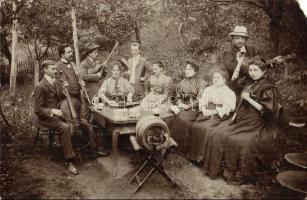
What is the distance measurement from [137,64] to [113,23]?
606 mm

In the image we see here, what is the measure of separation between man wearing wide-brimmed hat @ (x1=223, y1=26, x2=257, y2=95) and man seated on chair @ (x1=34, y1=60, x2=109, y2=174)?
2196mm

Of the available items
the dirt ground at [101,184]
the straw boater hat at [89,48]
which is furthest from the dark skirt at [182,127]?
the straw boater hat at [89,48]

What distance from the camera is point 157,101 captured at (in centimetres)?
547

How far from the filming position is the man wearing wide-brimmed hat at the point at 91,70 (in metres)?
5.07

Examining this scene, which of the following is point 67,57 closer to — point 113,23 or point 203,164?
point 113,23

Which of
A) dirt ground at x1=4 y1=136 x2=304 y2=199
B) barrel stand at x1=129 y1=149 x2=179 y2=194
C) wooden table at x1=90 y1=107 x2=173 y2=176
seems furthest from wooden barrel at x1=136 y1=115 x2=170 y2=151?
dirt ground at x1=4 y1=136 x2=304 y2=199

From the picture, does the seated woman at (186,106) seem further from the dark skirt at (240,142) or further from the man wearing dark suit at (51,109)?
the man wearing dark suit at (51,109)

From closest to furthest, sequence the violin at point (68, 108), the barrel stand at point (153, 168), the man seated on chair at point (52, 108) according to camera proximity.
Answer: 1. the barrel stand at point (153, 168)
2. the man seated on chair at point (52, 108)
3. the violin at point (68, 108)

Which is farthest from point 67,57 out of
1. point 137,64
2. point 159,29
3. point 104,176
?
point 104,176

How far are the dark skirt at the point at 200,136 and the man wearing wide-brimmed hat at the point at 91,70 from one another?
1.42 meters

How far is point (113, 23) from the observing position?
16.4 ft

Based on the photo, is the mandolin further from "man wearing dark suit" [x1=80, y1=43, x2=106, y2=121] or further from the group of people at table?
"man wearing dark suit" [x1=80, y1=43, x2=106, y2=121]

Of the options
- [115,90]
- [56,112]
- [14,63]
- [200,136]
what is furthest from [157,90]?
[14,63]

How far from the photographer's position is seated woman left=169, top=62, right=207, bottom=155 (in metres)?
5.27
